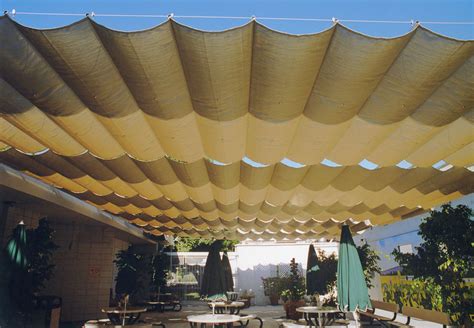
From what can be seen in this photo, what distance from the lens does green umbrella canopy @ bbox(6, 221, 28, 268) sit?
5.69 metres

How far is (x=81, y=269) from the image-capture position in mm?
10656

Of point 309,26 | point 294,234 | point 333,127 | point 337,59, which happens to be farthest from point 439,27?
point 294,234

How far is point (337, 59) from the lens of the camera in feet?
9.71

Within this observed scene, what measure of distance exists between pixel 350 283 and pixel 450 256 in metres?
1.95

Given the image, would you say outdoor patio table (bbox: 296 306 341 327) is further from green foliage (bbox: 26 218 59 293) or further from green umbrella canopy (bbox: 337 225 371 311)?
green foliage (bbox: 26 218 59 293)

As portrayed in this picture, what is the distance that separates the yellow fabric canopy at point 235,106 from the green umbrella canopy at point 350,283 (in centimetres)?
176

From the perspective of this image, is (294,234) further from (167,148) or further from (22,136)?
(22,136)

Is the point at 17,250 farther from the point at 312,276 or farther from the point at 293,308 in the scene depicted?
the point at 293,308

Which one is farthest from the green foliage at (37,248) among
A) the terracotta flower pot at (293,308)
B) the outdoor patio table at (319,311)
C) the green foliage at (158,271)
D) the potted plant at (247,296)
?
the potted plant at (247,296)

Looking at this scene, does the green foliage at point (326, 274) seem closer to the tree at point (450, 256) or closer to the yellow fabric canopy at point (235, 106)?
the tree at point (450, 256)

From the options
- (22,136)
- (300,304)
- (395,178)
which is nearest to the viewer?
(22,136)

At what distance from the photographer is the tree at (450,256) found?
232 inches

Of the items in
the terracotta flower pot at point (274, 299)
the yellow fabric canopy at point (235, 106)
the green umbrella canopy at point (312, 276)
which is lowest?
the terracotta flower pot at point (274, 299)

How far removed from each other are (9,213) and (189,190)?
4.05 m
